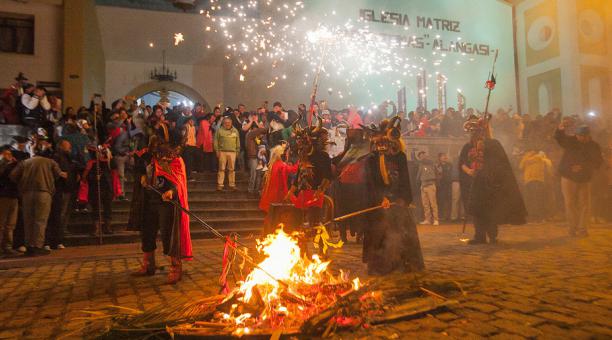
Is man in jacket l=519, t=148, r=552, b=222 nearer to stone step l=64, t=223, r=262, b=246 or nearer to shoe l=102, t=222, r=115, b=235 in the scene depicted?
stone step l=64, t=223, r=262, b=246

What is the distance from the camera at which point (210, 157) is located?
44.1 feet

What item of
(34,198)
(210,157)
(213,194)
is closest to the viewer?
(34,198)

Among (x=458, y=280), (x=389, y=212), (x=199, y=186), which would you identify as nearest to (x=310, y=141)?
(x=389, y=212)

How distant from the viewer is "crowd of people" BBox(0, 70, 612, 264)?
8094mm

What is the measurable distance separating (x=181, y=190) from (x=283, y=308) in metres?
2.92

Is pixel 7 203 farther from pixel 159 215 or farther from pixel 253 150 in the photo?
pixel 253 150

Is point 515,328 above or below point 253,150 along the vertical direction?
below

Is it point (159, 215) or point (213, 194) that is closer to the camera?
point (159, 215)

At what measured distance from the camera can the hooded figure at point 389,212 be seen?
5398 mm

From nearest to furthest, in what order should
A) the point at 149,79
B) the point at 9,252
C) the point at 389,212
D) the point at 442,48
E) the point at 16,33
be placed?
the point at 389,212, the point at 9,252, the point at 16,33, the point at 442,48, the point at 149,79

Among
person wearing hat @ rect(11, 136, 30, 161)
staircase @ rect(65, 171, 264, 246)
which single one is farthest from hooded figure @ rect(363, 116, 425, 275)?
person wearing hat @ rect(11, 136, 30, 161)

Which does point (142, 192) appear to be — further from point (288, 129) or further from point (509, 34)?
point (509, 34)

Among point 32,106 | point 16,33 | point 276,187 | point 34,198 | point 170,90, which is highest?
point 16,33

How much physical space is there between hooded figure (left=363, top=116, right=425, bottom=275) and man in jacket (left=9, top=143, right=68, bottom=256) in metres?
6.39
